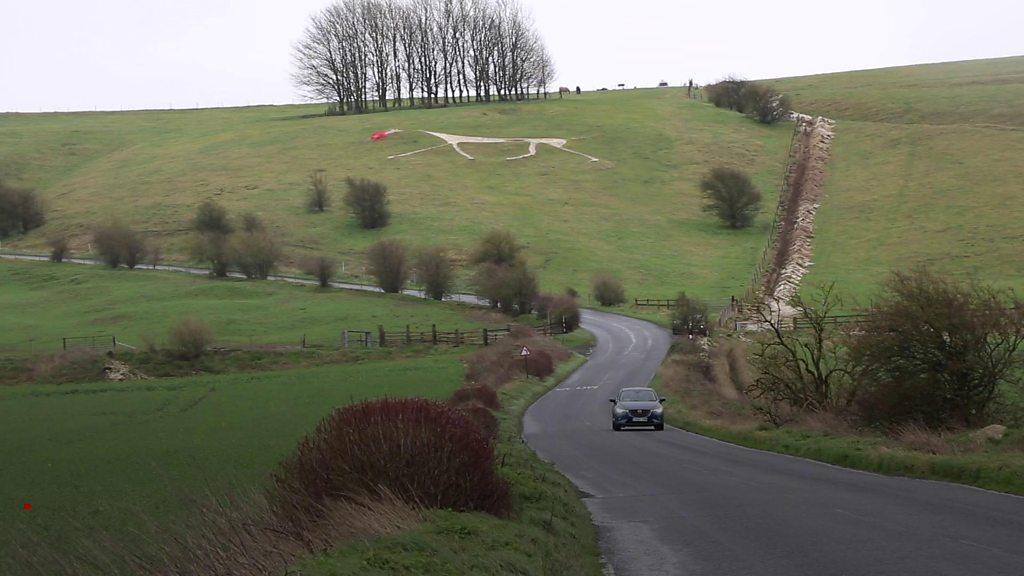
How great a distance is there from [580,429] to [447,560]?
29.1 metres

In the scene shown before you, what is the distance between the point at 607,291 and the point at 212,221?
41862mm

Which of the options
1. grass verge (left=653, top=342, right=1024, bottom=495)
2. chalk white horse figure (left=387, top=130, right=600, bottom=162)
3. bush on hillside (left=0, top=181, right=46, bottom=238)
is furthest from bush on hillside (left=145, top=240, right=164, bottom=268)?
grass verge (left=653, top=342, right=1024, bottom=495)

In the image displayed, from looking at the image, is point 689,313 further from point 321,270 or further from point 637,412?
point 637,412

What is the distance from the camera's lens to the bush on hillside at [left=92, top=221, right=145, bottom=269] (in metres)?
102

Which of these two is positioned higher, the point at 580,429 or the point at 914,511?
the point at 914,511

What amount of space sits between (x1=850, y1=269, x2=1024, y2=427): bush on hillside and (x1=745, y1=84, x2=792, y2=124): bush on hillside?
425 ft

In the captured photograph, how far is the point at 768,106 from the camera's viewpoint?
505 ft

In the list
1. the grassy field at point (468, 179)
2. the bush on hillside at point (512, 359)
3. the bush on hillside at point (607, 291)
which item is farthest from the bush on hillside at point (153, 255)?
the bush on hillside at point (512, 359)

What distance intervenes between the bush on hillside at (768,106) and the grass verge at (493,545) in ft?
471

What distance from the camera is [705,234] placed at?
366 feet

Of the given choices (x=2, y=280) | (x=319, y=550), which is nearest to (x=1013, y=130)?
(x=2, y=280)

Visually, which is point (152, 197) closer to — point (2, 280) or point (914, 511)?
point (2, 280)

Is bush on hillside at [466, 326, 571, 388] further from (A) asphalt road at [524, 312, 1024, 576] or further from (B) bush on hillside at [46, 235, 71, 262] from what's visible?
(B) bush on hillside at [46, 235, 71, 262]

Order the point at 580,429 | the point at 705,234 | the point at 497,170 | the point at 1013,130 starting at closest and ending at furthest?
1. the point at 580,429
2. the point at 705,234
3. the point at 1013,130
4. the point at 497,170
